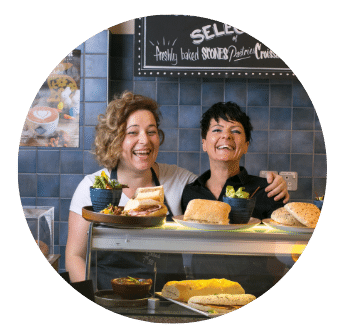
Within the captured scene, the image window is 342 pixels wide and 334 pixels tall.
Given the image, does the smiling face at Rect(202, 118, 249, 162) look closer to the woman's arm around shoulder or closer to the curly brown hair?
the curly brown hair

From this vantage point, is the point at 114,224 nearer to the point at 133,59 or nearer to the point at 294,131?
the point at 133,59

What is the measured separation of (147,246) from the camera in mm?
2457

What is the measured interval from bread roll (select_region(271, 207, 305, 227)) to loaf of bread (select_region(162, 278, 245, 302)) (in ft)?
1.45

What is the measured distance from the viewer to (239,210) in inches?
96.4

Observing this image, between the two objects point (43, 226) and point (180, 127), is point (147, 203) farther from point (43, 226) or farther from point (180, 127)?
point (43, 226)

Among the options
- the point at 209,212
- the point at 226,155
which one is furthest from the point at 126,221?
the point at 226,155

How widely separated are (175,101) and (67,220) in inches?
38.2

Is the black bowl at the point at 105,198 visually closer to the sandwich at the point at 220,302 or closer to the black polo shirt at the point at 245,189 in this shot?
the black polo shirt at the point at 245,189

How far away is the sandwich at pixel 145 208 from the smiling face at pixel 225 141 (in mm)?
420

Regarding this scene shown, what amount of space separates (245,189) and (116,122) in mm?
847

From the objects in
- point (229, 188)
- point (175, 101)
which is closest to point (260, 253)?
point (229, 188)

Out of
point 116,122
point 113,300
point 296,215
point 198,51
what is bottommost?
point 113,300

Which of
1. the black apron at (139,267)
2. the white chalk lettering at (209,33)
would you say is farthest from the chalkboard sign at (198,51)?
the black apron at (139,267)

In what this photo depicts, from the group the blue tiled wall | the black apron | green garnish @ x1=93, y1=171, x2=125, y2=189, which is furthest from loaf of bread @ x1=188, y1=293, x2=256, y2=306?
green garnish @ x1=93, y1=171, x2=125, y2=189
